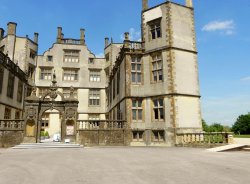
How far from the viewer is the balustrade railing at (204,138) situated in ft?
54.4

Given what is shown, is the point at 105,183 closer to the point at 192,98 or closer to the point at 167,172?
the point at 167,172

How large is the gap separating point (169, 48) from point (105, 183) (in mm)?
16815

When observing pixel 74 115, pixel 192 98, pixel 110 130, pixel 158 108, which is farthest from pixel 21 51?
pixel 192 98

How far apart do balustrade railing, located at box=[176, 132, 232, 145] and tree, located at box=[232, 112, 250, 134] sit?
168 ft

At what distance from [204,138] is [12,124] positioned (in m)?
16.3

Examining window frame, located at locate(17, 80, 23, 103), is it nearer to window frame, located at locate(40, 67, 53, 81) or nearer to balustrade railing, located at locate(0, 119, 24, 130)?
window frame, located at locate(40, 67, 53, 81)

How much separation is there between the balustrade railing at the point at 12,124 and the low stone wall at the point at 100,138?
524 cm

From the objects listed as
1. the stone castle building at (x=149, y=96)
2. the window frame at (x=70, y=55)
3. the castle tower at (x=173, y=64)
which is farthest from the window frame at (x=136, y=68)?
the window frame at (x=70, y=55)

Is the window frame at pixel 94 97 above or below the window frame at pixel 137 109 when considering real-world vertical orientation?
above

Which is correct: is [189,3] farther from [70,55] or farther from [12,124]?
[70,55]

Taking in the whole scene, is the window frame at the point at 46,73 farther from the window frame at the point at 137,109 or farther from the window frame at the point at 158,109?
the window frame at the point at 158,109

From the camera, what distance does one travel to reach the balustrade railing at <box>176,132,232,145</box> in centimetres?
1658

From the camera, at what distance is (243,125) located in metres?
63.2

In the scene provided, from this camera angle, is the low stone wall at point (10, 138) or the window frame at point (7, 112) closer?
the low stone wall at point (10, 138)
